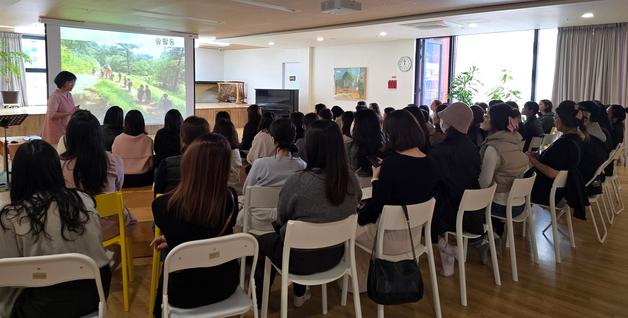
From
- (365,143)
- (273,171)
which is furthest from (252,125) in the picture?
(273,171)

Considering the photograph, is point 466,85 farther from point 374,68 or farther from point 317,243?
point 317,243

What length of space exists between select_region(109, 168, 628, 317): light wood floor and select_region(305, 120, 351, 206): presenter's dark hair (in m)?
1.01

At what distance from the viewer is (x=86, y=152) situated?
9.65 feet

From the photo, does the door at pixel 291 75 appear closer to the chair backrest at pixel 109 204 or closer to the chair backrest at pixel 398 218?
the chair backrest at pixel 109 204

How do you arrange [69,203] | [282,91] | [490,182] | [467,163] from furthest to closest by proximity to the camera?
1. [282,91]
2. [490,182]
3. [467,163]
4. [69,203]

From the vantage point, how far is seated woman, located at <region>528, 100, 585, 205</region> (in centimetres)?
380

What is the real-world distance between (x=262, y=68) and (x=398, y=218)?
1298 centimetres

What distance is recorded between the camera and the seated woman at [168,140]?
13.4 feet

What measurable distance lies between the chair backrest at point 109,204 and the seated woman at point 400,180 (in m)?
1.41

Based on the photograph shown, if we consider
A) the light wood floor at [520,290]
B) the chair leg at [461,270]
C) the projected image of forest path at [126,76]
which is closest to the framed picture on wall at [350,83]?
the projected image of forest path at [126,76]

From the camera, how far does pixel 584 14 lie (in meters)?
7.08

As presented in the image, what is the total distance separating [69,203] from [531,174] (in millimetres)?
3236

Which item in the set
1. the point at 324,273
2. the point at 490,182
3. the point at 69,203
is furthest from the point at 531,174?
the point at 69,203

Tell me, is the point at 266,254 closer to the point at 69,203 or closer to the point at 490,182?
the point at 69,203
